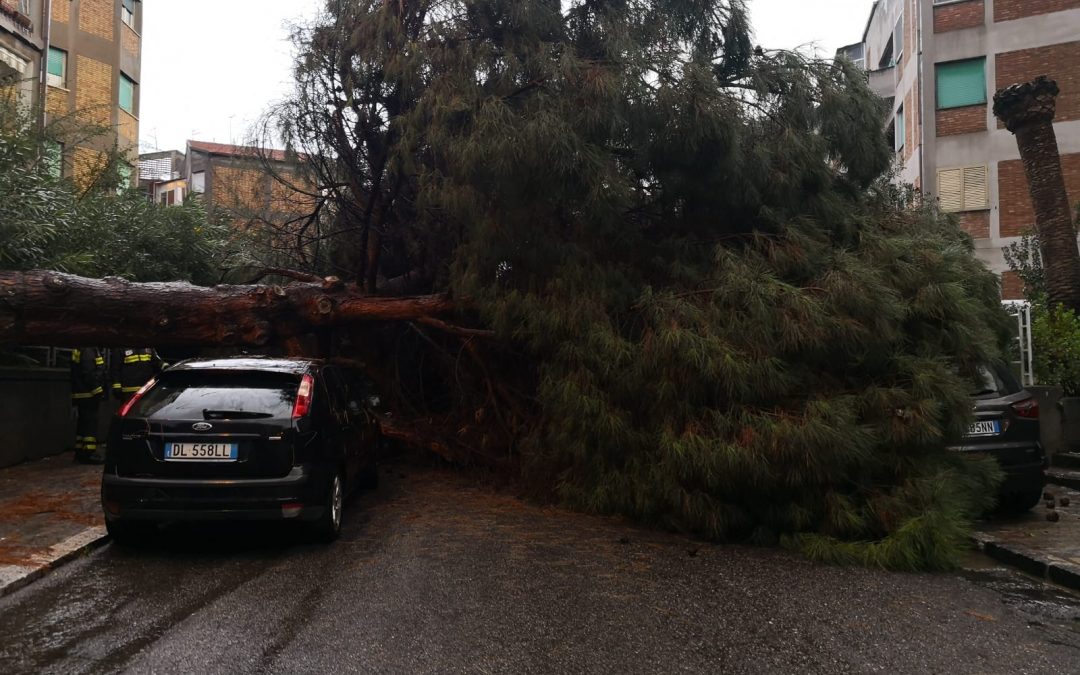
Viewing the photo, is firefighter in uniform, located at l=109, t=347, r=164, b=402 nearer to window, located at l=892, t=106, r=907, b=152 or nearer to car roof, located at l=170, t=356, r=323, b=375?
car roof, located at l=170, t=356, r=323, b=375

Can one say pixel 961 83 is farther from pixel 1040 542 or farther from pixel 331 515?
pixel 331 515

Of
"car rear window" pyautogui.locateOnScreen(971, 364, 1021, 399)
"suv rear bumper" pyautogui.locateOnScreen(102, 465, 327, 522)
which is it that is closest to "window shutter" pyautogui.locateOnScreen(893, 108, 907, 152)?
"car rear window" pyautogui.locateOnScreen(971, 364, 1021, 399)

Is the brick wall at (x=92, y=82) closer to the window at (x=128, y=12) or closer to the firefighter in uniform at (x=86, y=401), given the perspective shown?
the window at (x=128, y=12)

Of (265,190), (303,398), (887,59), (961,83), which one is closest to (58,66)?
(265,190)

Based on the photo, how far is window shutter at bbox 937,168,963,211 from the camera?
23.7m

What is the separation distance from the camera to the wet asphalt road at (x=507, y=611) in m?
4.25

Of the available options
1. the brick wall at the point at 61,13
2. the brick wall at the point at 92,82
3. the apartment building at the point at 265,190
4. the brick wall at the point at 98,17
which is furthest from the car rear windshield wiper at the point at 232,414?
the brick wall at the point at 98,17

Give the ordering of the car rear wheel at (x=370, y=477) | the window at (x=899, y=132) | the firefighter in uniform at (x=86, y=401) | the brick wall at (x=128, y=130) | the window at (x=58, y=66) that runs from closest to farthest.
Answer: the car rear wheel at (x=370, y=477)
the firefighter in uniform at (x=86, y=401)
the window at (x=58, y=66)
the window at (x=899, y=132)
the brick wall at (x=128, y=130)

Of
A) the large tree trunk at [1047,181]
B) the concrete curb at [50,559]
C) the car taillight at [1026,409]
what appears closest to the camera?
the concrete curb at [50,559]

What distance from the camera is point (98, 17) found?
26.5 metres

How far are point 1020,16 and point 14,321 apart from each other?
25328 millimetres

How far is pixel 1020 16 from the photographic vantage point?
22.9 m

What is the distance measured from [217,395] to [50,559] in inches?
64.1

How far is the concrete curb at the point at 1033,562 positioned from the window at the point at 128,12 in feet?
98.5
